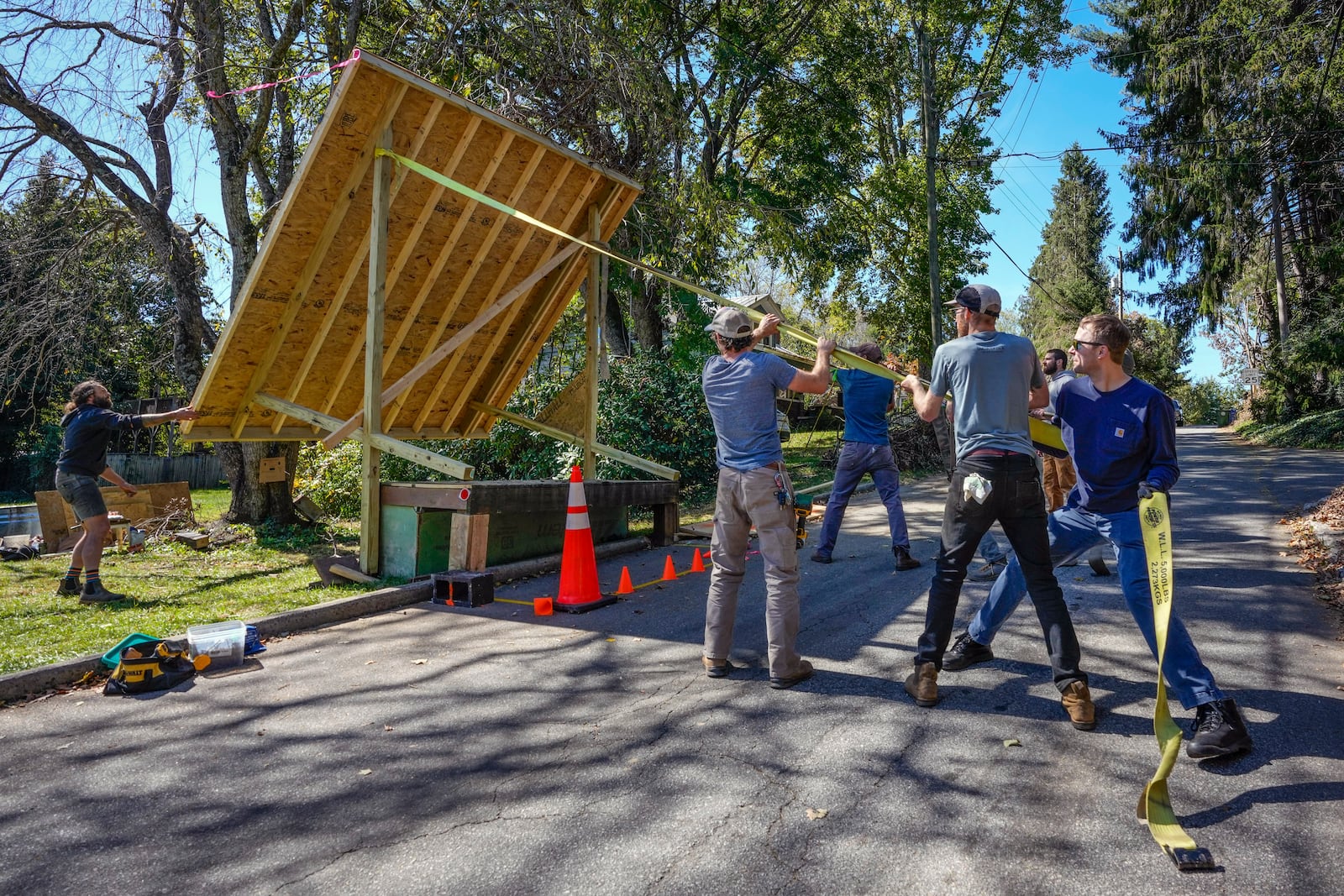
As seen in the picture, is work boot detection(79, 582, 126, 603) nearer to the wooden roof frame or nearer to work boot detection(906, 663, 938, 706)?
the wooden roof frame

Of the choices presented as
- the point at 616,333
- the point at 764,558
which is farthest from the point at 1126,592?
the point at 616,333

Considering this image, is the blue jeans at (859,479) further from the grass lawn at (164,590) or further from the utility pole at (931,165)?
the utility pole at (931,165)

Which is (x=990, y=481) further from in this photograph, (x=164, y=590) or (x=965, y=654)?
(x=164, y=590)

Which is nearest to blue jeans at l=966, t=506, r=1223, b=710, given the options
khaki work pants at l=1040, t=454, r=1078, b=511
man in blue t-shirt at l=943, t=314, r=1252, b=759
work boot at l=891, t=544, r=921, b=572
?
man in blue t-shirt at l=943, t=314, r=1252, b=759

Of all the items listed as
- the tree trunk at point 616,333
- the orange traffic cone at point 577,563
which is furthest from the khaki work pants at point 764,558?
the tree trunk at point 616,333

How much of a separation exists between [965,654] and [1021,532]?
1.00 metres

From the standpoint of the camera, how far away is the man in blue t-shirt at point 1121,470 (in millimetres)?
3555

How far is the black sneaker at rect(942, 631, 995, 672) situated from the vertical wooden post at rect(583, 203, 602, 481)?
5.65 metres

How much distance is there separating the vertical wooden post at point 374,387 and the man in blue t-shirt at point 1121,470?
5.71 metres

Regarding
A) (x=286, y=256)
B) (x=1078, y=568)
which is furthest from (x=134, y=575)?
(x=1078, y=568)

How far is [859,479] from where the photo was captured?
7.88 m

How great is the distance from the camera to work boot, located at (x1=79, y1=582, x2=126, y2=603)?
6941 mm

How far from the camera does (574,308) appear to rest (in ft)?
53.4

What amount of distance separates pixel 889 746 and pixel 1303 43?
85.0 ft
